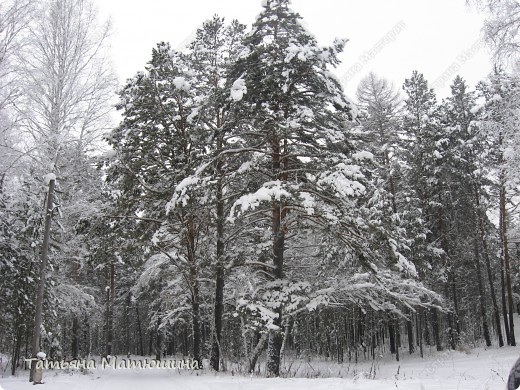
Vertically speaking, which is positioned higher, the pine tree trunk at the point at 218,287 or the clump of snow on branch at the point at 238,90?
the clump of snow on branch at the point at 238,90

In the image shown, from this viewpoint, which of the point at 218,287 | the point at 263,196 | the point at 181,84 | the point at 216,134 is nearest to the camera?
the point at 263,196

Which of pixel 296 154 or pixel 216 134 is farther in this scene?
pixel 216 134

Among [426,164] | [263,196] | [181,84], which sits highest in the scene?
[426,164]

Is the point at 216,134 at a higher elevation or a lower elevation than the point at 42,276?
higher

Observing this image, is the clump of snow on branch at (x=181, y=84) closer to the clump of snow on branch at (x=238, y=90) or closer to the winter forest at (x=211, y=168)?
the winter forest at (x=211, y=168)

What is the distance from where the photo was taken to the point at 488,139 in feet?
81.7

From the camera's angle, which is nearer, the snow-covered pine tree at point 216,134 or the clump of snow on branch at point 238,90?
the clump of snow on branch at point 238,90

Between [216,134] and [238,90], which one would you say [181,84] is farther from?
[238,90]

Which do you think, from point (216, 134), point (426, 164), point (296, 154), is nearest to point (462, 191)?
point (426, 164)

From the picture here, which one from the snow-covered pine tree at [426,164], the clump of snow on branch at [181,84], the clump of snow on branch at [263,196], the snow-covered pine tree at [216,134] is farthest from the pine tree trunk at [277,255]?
the snow-covered pine tree at [426,164]

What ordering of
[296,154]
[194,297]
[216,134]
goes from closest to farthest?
[296,154] < [216,134] < [194,297]

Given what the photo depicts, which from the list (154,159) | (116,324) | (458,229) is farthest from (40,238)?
(116,324)

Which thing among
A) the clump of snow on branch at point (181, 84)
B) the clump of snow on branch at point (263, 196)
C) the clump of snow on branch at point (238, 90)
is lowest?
the clump of snow on branch at point (263, 196)

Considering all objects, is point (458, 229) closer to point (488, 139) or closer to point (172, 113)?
point (488, 139)
